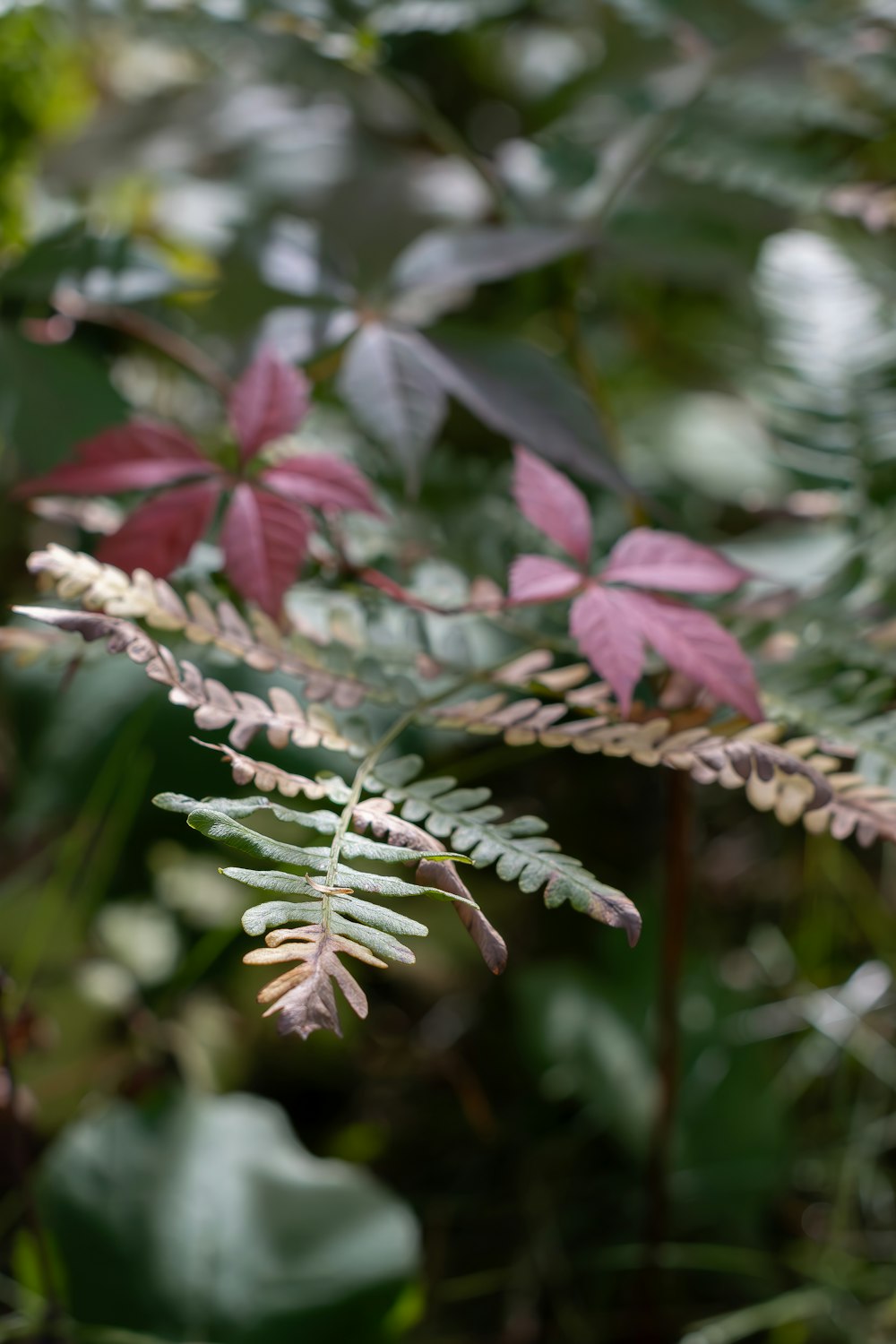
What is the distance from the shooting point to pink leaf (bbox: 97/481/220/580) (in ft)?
1.68

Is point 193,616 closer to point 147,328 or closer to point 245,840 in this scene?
point 245,840

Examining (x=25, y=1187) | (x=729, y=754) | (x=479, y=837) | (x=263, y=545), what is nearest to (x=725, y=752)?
(x=729, y=754)

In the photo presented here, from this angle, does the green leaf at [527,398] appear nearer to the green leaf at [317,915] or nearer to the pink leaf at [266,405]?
the pink leaf at [266,405]

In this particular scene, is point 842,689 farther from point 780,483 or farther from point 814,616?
point 780,483

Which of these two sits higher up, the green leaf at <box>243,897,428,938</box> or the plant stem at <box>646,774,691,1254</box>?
the green leaf at <box>243,897,428,938</box>

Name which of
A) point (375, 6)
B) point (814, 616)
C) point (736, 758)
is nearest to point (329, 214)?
point (375, 6)

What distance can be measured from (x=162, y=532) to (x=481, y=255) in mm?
299

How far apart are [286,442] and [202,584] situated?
0.11 meters

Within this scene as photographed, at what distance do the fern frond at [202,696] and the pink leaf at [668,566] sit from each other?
6.4 inches

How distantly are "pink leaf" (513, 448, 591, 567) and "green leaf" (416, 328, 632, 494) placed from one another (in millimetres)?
65

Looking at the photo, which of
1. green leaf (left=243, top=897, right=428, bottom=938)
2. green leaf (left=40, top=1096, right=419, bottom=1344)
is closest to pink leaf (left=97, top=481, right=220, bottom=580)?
green leaf (left=243, top=897, right=428, bottom=938)

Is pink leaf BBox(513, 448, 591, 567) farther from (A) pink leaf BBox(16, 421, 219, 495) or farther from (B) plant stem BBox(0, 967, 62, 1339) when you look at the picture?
(B) plant stem BBox(0, 967, 62, 1339)

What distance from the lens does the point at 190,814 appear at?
0.33 m

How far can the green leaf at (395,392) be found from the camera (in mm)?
614
